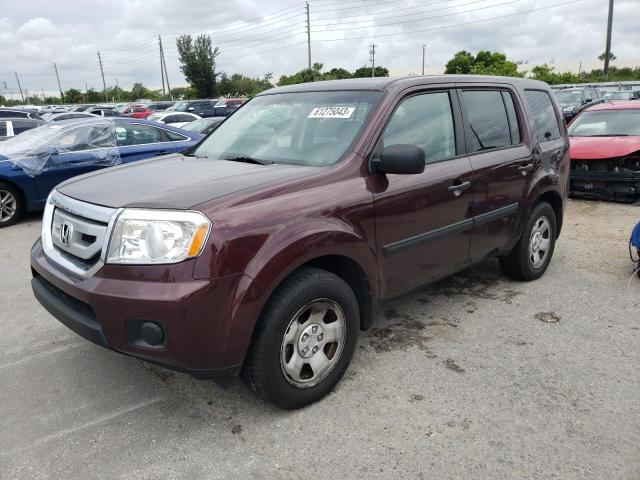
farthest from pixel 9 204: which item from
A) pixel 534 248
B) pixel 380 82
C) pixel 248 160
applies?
pixel 534 248

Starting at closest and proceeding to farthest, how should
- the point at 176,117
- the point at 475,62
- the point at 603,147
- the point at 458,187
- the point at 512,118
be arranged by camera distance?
the point at 458,187 < the point at 512,118 < the point at 603,147 < the point at 176,117 < the point at 475,62

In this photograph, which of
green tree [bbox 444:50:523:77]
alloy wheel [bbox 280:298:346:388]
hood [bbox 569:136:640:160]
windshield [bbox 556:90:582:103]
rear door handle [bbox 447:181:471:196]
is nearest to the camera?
alloy wheel [bbox 280:298:346:388]

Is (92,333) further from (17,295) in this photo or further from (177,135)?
(177,135)

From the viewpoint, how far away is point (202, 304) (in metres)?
2.37

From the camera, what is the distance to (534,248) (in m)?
4.82

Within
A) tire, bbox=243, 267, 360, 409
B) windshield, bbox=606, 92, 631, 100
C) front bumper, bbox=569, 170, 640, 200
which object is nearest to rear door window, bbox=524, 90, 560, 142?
tire, bbox=243, 267, 360, 409

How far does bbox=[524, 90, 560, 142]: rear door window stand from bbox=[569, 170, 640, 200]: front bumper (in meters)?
3.67

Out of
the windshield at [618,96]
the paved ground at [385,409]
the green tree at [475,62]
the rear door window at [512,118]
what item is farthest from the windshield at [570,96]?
the green tree at [475,62]

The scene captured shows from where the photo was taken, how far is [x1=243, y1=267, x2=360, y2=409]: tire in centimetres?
262

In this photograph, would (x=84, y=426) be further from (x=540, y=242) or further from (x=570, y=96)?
(x=570, y=96)

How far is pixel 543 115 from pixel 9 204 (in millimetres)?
7090

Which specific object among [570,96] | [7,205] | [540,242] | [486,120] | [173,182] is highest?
[486,120]

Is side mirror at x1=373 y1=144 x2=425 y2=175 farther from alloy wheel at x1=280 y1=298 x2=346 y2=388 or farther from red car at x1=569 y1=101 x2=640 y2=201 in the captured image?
red car at x1=569 y1=101 x2=640 y2=201

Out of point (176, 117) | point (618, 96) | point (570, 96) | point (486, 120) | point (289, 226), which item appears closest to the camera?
point (289, 226)
